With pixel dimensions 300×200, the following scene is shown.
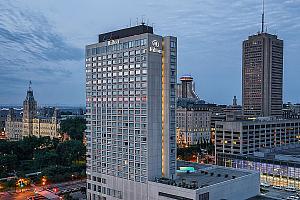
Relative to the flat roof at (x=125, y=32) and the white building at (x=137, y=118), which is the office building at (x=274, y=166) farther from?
the flat roof at (x=125, y=32)

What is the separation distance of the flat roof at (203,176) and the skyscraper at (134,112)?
5.02 m

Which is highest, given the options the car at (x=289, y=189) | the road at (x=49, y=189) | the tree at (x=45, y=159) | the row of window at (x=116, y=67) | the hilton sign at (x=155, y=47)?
the hilton sign at (x=155, y=47)

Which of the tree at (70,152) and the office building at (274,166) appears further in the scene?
the tree at (70,152)

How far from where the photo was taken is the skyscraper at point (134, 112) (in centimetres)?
9388

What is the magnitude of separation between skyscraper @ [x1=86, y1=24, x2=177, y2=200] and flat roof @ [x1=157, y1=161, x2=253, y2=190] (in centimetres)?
502

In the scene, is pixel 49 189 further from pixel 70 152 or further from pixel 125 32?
pixel 125 32

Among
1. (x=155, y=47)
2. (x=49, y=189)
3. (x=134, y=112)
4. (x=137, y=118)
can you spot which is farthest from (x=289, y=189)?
(x=49, y=189)

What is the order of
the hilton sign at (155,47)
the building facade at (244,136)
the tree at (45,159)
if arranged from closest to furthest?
the hilton sign at (155,47), the tree at (45,159), the building facade at (244,136)

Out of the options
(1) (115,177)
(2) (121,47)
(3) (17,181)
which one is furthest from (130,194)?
(3) (17,181)

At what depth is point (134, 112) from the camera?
9669cm

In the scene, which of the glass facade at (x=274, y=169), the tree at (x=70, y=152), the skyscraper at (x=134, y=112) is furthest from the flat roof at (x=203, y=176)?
the tree at (x=70, y=152)

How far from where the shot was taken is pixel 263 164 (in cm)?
14362

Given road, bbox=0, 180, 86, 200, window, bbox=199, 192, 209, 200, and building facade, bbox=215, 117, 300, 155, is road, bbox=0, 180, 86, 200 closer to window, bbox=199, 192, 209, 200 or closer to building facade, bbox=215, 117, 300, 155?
window, bbox=199, 192, 209, 200

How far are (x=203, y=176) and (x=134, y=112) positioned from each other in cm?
2859
